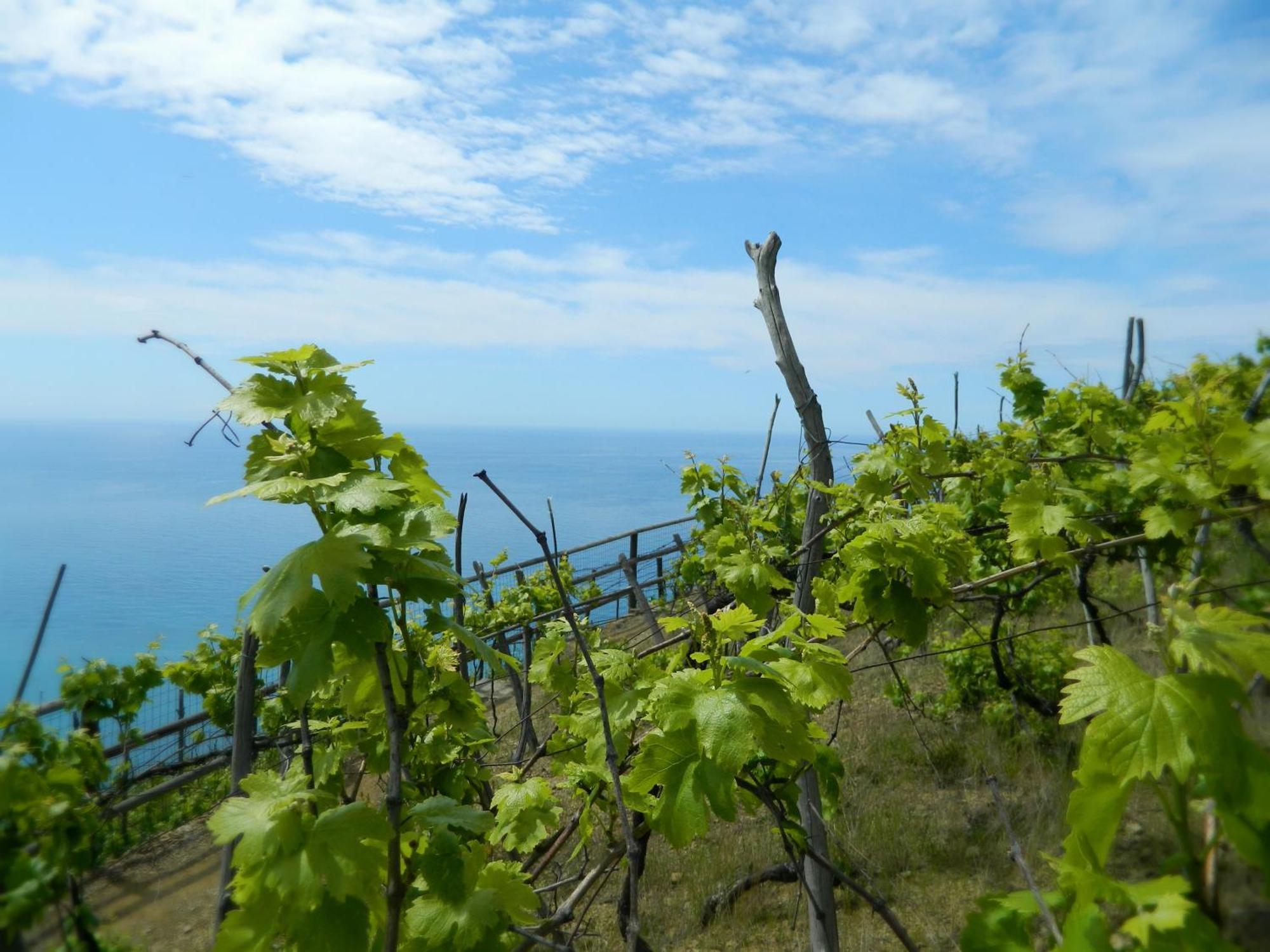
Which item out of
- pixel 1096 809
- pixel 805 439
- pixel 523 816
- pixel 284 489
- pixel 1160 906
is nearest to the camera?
pixel 1160 906

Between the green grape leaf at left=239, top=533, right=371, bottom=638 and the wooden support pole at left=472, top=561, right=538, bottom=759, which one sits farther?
the wooden support pole at left=472, top=561, right=538, bottom=759

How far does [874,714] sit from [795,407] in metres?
4.86

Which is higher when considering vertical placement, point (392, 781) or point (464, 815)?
point (392, 781)

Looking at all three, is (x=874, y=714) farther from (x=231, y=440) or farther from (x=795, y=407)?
(x=231, y=440)

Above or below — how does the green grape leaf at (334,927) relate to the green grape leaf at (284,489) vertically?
below

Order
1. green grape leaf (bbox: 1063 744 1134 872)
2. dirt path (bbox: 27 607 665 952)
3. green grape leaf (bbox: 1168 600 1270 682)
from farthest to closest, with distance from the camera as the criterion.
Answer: dirt path (bbox: 27 607 665 952) < green grape leaf (bbox: 1063 744 1134 872) < green grape leaf (bbox: 1168 600 1270 682)

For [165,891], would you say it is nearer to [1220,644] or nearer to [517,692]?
[517,692]

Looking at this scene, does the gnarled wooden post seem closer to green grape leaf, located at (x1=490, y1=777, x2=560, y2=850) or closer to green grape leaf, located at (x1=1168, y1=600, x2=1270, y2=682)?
green grape leaf, located at (x1=490, y1=777, x2=560, y2=850)

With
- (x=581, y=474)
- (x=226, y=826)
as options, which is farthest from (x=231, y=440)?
(x=581, y=474)

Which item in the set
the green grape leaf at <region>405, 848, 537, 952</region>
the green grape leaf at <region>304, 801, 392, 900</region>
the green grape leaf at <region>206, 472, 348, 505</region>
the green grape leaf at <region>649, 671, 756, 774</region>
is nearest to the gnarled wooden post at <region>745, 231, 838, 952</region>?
the green grape leaf at <region>649, 671, 756, 774</region>

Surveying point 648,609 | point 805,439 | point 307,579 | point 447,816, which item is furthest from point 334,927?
point 648,609

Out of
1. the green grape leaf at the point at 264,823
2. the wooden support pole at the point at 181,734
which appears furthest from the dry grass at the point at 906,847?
the wooden support pole at the point at 181,734

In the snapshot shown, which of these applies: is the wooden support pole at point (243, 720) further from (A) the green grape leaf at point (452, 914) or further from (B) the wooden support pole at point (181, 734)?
(B) the wooden support pole at point (181, 734)

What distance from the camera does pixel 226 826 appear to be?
56.3 inches
